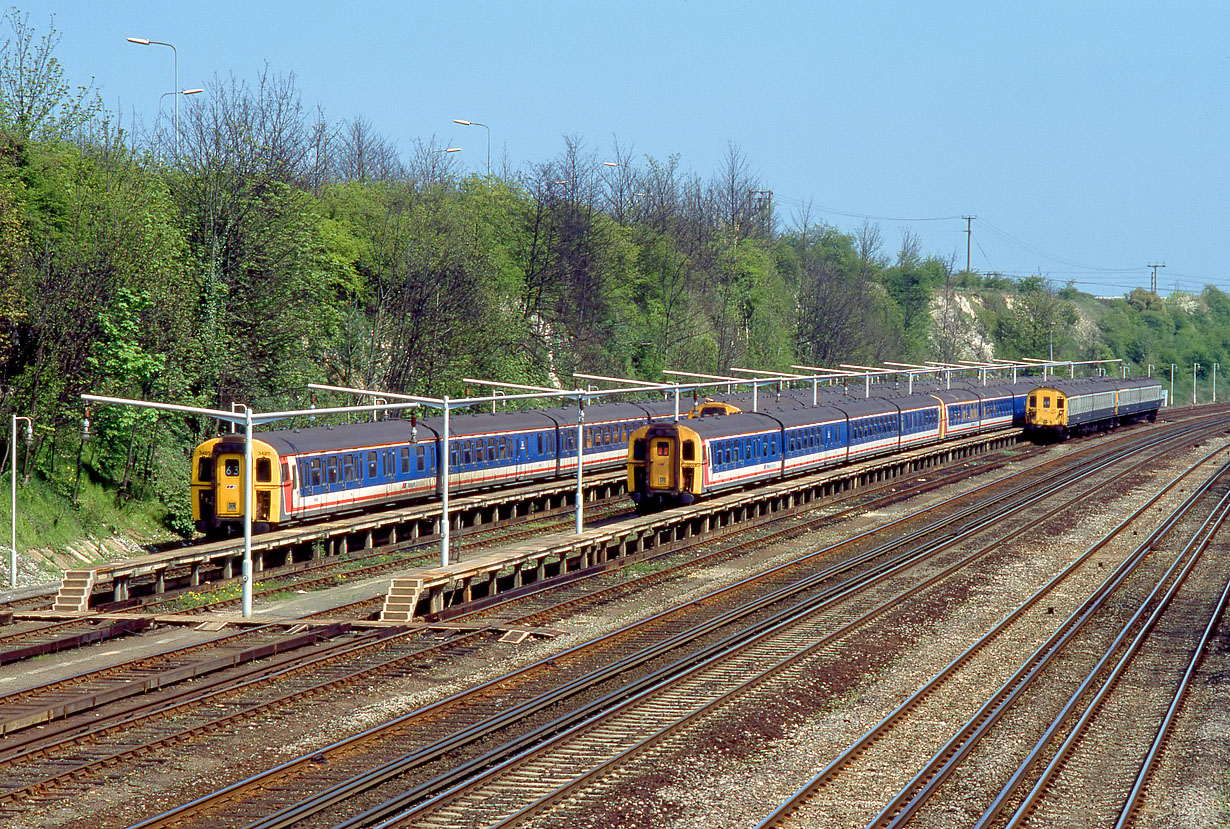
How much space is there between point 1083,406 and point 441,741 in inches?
2593

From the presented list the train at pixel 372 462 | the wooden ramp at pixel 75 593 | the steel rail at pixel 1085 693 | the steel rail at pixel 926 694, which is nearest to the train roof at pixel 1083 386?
the train at pixel 372 462

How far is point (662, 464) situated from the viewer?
41.6 metres

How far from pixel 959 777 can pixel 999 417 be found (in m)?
61.2

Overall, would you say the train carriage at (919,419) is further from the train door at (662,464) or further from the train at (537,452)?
the train door at (662,464)

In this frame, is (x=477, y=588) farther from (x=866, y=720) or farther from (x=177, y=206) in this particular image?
(x=177, y=206)

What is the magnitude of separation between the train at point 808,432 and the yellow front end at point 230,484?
11.5 m

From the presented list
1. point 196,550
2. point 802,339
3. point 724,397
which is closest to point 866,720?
point 196,550

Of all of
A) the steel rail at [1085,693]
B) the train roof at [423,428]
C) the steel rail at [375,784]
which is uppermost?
the train roof at [423,428]

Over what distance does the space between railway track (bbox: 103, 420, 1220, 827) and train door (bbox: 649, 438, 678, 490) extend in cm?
1306

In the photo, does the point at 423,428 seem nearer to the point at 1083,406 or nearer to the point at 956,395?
the point at 956,395

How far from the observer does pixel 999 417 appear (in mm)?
75875

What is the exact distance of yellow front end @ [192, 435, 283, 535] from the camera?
3472 centimetres

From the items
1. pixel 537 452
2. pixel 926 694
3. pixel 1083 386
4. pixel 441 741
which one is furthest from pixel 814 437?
pixel 1083 386

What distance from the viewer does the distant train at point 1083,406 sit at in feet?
244
